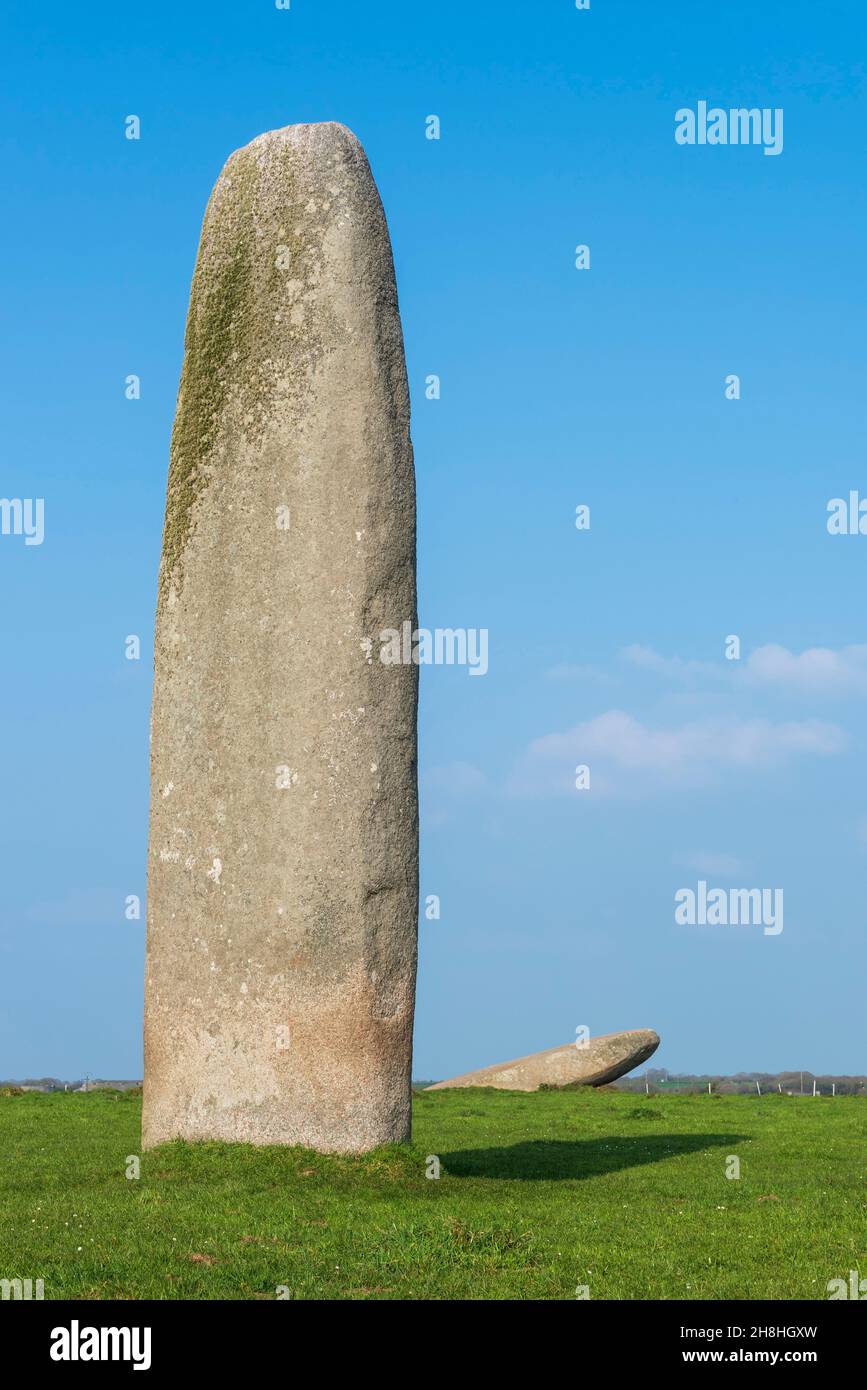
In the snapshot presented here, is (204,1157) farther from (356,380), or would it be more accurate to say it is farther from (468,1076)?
(468,1076)

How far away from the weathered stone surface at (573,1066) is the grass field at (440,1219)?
14590 mm

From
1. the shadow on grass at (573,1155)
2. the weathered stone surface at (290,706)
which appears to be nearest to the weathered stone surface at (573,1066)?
the shadow on grass at (573,1155)

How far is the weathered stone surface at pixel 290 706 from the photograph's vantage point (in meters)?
14.2

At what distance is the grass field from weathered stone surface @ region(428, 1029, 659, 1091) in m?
14.6

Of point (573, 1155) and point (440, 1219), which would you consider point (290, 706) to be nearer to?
point (440, 1219)

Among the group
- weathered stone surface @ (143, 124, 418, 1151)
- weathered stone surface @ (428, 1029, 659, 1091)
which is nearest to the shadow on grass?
weathered stone surface @ (143, 124, 418, 1151)

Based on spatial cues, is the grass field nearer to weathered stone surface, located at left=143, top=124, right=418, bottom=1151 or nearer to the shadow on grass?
the shadow on grass

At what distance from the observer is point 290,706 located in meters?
14.5

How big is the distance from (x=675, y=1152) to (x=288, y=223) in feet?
38.0

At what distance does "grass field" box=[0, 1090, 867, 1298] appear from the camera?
10.1 m

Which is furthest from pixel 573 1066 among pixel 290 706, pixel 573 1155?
pixel 290 706

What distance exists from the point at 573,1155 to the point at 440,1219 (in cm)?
656

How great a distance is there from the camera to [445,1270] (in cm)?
1037
